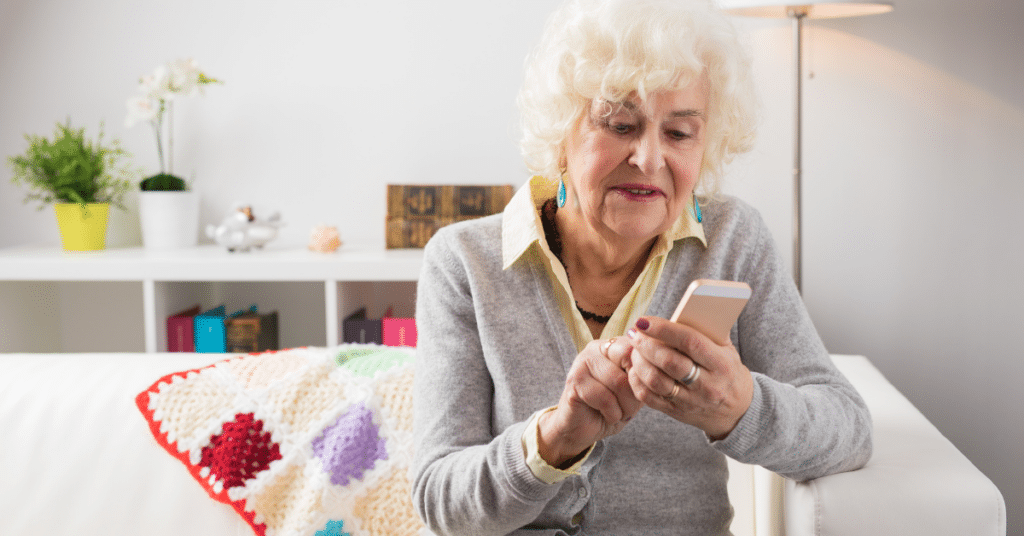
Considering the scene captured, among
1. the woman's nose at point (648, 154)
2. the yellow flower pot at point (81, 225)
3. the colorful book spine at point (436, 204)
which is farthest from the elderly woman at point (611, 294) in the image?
the yellow flower pot at point (81, 225)

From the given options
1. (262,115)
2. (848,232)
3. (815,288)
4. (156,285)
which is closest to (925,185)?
(848,232)

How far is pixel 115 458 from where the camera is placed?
1.30 metres

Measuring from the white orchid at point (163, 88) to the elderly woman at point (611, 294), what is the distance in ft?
5.03

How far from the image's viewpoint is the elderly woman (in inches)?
38.2

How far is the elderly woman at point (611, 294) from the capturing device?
3.18 ft

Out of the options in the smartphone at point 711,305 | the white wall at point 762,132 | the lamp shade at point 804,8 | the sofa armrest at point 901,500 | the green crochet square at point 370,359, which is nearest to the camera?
the smartphone at point 711,305

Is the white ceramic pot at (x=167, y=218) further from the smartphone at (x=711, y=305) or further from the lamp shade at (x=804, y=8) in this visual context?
the smartphone at (x=711, y=305)

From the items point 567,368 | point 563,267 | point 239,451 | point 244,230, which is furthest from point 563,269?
point 244,230

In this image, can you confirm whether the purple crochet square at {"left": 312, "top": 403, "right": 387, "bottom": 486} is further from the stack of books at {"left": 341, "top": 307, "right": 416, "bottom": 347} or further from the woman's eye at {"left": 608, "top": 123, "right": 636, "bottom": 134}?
the stack of books at {"left": 341, "top": 307, "right": 416, "bottom": 347}

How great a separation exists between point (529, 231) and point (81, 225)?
179 cm

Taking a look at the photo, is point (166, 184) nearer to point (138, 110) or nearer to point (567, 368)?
point (138, 110)

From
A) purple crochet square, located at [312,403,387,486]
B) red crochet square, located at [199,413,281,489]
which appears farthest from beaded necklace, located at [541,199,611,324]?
red crochet square, located at [199,413,281,489]

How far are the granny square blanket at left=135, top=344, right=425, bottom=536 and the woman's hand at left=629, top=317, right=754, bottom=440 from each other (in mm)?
530

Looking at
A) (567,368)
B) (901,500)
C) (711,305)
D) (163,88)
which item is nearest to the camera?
(711,305)
